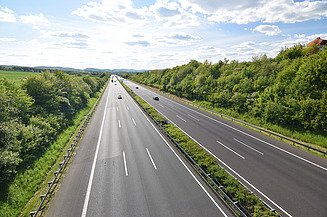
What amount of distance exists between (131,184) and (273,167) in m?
12.2

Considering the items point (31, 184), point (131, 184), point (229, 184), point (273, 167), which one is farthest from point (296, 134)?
point (31, 184)

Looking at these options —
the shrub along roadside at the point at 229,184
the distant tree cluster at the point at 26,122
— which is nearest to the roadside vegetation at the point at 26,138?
the distant tree cluster at the point at 26,122

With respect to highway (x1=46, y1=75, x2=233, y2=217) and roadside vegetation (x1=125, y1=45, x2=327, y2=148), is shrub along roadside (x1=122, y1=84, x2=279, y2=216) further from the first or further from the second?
roadside vegetation (x1=125, y1=45, x2=327, y2=148)

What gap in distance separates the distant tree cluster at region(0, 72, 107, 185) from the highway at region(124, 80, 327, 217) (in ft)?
54.5

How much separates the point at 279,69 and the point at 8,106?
44.4m

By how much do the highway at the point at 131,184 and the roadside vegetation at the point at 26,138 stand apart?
2.30 m

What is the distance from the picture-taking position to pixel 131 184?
1720cm

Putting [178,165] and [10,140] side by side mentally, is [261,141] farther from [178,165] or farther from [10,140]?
[10,140]

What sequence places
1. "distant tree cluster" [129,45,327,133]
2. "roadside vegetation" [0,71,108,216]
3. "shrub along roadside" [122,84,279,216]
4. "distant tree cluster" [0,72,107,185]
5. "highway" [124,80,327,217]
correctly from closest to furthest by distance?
"shrub along roadside" [122,84,279,216] < "highway" [124,80,327,217] < "roadside vegetation" [0,71,108,216] < "distant tree cluster" [0,72,107,185] < "distant tree cluster" [129,45,327,133]

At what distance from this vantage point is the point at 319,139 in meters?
27.5

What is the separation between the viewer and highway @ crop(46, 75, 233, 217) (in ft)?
46.0

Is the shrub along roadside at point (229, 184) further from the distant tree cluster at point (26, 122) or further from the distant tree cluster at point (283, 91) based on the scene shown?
the distant tree cluster at point (283, 91)

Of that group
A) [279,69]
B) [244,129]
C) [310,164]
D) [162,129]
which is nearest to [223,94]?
[279,69]

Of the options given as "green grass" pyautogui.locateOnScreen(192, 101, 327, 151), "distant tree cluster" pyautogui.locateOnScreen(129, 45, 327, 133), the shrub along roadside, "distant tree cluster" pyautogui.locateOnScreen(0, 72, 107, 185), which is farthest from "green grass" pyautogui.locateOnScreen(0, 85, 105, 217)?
"distant tree cluster" pyautogui.locateOnScreen(129, 45, 327, 133)
